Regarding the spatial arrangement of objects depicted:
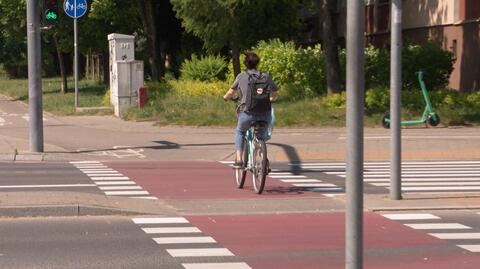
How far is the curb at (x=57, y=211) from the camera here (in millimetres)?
11344

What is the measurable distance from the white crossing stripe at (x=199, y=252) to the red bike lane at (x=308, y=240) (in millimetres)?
129

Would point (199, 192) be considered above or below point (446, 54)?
below

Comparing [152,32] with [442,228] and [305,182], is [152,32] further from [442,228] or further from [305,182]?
[442,228]

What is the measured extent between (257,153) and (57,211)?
10.2ft

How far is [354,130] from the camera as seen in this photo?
4.47m

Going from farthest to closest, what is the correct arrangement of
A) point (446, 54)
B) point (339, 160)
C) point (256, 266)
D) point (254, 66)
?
point (446, 54) < point (339, 160) < point (254, 66) < point (256, 266)

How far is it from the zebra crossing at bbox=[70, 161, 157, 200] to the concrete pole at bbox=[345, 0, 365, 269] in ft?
29.2

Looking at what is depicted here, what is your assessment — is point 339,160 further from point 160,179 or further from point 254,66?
point 254,66

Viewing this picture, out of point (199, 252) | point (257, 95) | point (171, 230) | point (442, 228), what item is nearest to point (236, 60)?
point (257, 95)

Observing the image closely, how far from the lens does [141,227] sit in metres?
10.8

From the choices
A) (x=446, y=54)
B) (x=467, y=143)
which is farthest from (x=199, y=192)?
(x=446, y=54)

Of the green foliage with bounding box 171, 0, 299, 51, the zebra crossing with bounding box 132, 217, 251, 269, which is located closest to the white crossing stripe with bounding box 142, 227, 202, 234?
the zebra crossing with bounding box 132, 217, 251, 269

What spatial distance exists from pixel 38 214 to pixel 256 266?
11.7 feet

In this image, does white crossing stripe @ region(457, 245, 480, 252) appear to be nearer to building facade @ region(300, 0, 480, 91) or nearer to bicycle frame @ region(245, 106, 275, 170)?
bicycle frame @ region(245, 106, 275, 170)
